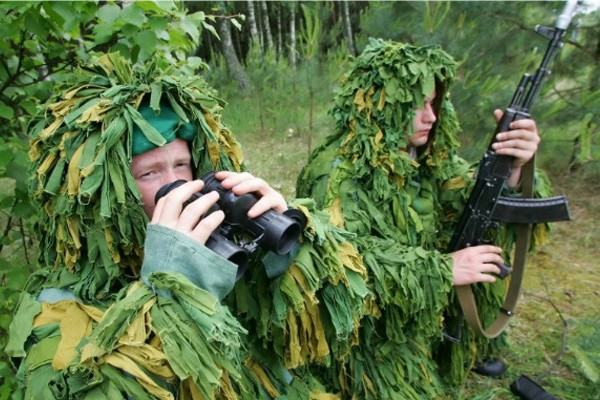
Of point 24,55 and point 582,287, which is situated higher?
point 24,55

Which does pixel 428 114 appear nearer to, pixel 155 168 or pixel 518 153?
pixel 518 153

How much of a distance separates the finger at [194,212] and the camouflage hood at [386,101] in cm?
95

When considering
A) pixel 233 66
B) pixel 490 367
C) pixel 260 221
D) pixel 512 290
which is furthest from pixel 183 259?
pixel 233 66

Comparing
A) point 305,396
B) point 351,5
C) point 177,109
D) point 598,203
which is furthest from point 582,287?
point 351,5

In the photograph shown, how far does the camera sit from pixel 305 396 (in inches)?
56.5

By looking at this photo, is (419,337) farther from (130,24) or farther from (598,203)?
(598,203)

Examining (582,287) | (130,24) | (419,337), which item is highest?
(130,24)

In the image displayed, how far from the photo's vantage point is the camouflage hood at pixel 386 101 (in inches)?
72.7

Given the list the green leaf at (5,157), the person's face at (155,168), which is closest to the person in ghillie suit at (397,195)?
the person's face at (155,168)

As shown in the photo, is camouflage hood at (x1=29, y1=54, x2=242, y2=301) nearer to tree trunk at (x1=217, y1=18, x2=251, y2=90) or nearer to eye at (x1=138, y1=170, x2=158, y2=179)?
eye at (x1=138, y1=170, x2=158, y2=179)

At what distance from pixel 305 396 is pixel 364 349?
1.92 ft

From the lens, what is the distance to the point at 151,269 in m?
1.00

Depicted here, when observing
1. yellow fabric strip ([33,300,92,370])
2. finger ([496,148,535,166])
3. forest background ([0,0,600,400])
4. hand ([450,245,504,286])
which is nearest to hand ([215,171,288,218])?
yellow fabric strip ([33,300,92,370])

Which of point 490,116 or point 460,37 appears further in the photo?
point 490,116
